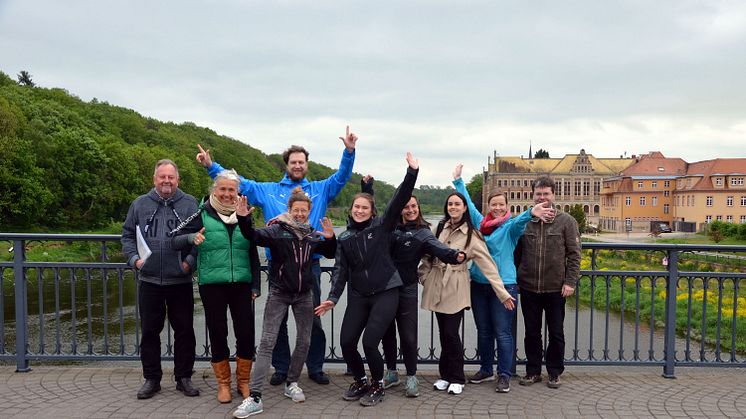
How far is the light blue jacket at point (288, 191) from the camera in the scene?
4898 mm

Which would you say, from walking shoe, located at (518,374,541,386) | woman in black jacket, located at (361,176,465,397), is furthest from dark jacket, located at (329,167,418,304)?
walking shoe, located at (518,374,541,386)

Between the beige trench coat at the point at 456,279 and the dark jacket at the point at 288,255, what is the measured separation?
41.3 inches

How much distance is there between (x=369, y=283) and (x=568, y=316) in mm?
13230

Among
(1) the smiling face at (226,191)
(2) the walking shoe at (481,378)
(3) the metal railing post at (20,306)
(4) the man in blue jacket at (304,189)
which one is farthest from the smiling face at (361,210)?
(3) the metal railing post at (20,306)

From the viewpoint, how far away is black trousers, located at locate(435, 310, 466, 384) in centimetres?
465

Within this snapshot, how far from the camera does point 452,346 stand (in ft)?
15.3

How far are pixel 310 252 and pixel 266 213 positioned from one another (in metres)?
0.75

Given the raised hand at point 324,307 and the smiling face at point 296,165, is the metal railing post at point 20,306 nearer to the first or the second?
the smiling face at point 296,165

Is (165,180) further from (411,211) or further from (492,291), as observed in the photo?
(492,291)

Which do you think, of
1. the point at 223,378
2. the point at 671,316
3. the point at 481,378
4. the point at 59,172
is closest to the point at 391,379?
the point at 481,378

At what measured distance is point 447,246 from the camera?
4527 mm

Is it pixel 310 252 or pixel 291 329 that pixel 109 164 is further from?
pixel 310 252

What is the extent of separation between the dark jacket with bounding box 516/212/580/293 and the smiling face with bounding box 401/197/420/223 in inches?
43.9

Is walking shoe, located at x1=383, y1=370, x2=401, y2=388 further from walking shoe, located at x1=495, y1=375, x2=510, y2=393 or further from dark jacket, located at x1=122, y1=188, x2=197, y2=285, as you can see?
dark jacket, located at x1=122, y1=188, x2=197, y2=285
